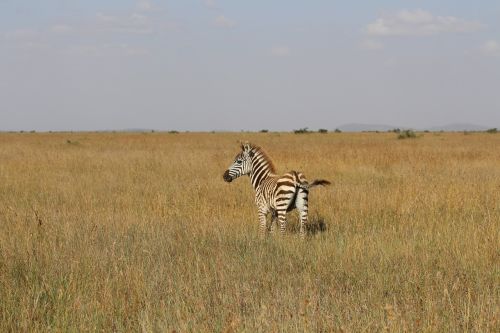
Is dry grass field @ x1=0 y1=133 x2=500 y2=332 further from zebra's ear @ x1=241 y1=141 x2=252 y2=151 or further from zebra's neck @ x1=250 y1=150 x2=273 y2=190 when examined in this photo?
zebra's ear @ x1=241 y1=141 x2=252 y2=151

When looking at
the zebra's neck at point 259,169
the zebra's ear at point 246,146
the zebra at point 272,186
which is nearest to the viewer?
the zebra at point 272,186

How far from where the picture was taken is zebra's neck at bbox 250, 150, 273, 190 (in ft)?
27.7

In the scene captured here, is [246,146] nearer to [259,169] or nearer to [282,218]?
[259,169]

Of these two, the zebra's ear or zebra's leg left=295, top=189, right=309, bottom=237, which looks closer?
zebra's leg left=295, top=189, right=309, bottom=237

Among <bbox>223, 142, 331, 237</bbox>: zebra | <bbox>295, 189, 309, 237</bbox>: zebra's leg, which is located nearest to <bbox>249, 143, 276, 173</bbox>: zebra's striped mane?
<bbox>223, 142, 331, 237</bbox>: zebra

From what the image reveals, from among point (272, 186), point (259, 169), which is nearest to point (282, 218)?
point (272, 186)

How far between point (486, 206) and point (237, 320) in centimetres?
797

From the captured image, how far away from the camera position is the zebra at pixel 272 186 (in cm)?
741

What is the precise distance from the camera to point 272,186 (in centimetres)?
764

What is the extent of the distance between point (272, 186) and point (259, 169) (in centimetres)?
100

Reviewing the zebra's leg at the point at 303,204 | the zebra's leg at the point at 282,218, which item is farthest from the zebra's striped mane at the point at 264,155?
the zebra's leg at the point at 282,218

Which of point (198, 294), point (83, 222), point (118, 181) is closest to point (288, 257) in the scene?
point (198, 294)

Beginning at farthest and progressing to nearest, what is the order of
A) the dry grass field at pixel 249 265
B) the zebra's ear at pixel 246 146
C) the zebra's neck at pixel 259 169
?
1. the zebra's ear at pixel 246 146
2. the zebra's neck at pixel 259 169
3. the dry grass field at pixel 249 265

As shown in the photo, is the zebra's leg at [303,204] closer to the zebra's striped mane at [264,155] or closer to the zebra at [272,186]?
the zebra at [272,186]
